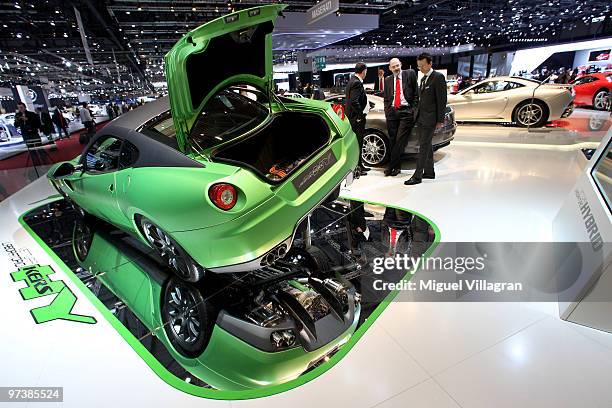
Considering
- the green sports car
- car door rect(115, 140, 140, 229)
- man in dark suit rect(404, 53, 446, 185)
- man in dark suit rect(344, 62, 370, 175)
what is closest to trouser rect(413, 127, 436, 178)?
man in dark suit rect(404, 53, 446, 185)

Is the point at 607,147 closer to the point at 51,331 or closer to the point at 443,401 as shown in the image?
the point at 443,401

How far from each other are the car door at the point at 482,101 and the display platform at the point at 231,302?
20.0 ft

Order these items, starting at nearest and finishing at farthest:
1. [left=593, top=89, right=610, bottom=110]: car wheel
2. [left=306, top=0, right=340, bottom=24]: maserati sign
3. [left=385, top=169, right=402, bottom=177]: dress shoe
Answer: [left=385, top=169, right=402, bottom=177]: dress shoe → [left=306, top=0, right=340, bottom=24]: maserati sign → [left=593, top=89, right=610, bottom=110]: car wheel

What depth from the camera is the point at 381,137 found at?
5.12 meters

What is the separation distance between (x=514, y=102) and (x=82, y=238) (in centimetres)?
871

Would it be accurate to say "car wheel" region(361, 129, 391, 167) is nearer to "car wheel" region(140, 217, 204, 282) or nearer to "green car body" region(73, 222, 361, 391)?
"green car body" region(73, 222, 361, 391)

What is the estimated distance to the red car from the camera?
9.48m

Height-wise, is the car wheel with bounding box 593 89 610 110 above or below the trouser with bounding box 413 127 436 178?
below

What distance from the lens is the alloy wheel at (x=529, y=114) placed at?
757 cm

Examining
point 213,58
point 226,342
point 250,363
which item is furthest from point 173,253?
point 213,58

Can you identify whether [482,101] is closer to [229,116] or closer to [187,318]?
[229,116]

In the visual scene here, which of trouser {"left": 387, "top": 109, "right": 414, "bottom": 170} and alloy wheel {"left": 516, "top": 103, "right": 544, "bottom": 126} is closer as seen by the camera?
trouser {"left": 387, "top": 109, "right": 414, "bottom": 170}
